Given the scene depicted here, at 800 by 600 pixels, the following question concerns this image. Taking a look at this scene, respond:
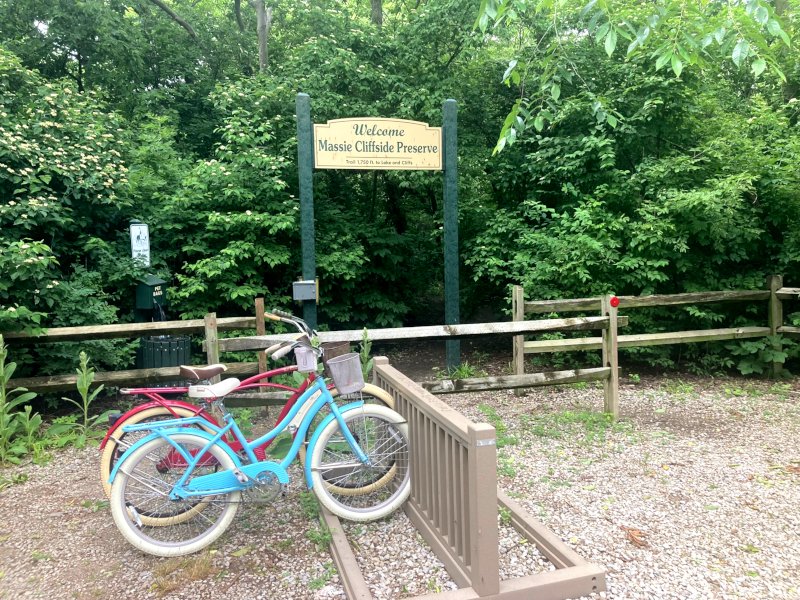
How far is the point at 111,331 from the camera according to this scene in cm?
490

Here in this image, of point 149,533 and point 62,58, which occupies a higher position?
point 62,58

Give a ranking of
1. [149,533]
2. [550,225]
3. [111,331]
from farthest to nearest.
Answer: [550,225]
[111,331]
[149,533]

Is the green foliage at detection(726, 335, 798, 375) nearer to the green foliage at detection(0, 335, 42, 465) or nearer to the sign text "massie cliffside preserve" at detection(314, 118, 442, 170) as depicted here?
the sign text "massie cliffside preserve" at detection(314, 118, 442, 170)

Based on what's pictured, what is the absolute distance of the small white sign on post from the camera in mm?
6938

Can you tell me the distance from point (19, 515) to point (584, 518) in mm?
3395

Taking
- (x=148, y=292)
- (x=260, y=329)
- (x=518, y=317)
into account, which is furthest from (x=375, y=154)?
(x=148, y=292)

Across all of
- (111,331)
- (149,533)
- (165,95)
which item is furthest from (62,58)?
(149,533)

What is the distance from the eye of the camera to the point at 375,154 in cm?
679

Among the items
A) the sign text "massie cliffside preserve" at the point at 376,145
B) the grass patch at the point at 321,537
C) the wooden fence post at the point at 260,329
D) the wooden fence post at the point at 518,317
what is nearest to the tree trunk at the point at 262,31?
the sign text "massie cliffside preserve" at the point at 376,145

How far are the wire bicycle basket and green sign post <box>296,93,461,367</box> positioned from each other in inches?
122

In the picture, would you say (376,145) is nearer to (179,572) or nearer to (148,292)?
(148,292)

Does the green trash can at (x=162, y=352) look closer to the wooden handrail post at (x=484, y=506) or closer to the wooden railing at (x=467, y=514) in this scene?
the wooden railing at (x=467, y=514)

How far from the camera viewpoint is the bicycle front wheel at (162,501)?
111 inches

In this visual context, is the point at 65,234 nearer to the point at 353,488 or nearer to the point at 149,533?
the point at 149,533
